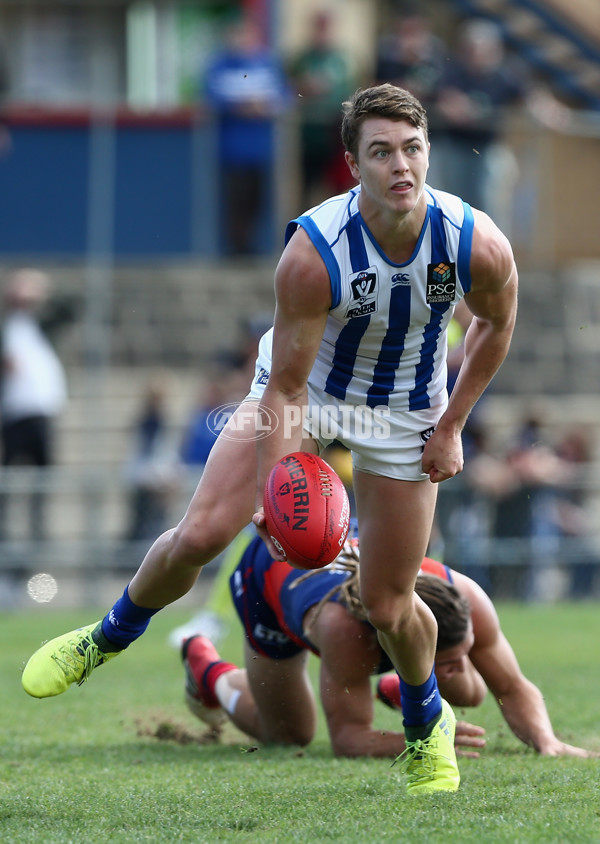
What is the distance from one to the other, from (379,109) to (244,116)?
8959mm

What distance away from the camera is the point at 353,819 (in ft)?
13.0

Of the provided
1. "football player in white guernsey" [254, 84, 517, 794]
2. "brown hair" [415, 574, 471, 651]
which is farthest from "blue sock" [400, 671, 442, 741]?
"brown hair" [415, 574, 471, 651]

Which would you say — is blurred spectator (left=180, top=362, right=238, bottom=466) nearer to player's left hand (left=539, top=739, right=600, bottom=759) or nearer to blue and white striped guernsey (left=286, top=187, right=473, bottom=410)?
player's left hand (left=539, top=739, right=600, bottom=759)

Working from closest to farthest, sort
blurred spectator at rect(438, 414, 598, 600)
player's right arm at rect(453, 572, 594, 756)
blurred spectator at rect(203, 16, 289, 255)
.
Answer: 1. player's right arm at rect(453, 572, 594, 756)
2. blurred spectator at rect(438, 414, 598, 600)
3. blurred spectator at rect(203, 16, 289, 255)

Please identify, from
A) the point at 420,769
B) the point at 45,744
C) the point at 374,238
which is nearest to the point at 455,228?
the point at 374,238

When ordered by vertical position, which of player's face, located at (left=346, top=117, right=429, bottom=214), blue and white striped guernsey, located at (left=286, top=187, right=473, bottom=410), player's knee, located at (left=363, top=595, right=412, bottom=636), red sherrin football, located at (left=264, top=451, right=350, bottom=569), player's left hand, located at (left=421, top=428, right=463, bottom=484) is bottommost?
player's knee, located at (left=363, top=595, right=412, bottom=636)

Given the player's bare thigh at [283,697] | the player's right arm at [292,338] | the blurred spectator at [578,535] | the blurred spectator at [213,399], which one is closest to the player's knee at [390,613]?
the player's right arm at [292,338]

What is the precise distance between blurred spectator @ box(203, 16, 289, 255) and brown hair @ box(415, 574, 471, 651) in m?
8.54

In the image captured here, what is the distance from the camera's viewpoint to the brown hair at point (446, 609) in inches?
198

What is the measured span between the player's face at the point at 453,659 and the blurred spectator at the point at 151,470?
19.8 ft

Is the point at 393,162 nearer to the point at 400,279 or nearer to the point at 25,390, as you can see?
the point at 400,279

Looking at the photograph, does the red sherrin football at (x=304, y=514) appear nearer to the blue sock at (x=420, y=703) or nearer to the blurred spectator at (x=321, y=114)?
the blue sock at (x=420, y=703)

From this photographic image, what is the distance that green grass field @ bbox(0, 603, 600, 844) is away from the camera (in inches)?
150

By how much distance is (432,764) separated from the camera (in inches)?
178
